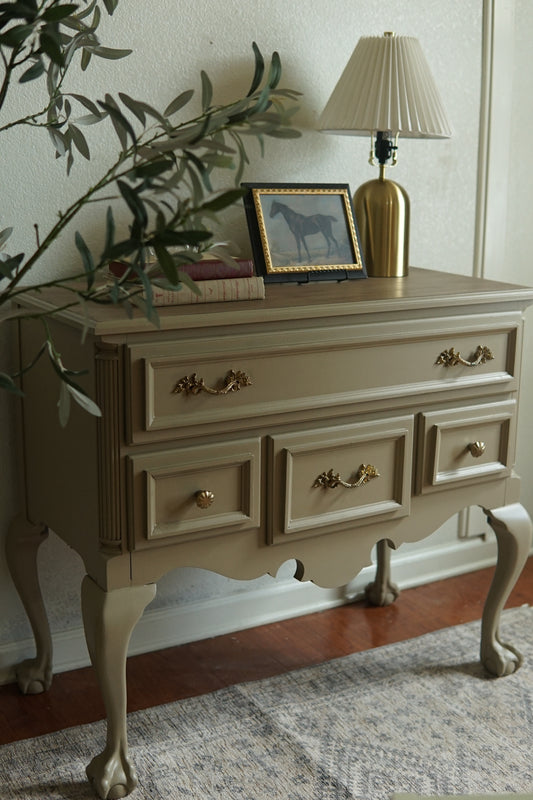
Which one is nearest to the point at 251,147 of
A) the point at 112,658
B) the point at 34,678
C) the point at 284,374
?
the point at 284,374

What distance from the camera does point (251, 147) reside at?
2105 millimetres

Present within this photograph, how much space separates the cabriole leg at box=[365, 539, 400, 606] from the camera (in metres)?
2.44

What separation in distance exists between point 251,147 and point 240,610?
1127 mm

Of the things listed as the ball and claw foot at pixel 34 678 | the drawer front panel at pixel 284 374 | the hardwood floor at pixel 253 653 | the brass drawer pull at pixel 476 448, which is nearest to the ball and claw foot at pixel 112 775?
the hardwood floor at pixel 253 653

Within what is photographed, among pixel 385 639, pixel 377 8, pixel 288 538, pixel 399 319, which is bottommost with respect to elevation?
pixel 385 639

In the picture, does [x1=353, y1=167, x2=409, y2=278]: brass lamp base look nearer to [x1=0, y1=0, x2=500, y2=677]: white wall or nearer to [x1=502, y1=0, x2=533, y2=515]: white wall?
[x1=0, y1=0, x2=500, y2=677]: white wall

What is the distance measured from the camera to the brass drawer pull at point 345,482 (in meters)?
1.78

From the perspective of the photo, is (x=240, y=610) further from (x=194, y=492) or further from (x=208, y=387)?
(x=208, y=387)

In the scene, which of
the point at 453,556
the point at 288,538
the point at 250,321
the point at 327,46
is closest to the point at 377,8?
the point at 327,46

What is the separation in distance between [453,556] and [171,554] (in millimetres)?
1237

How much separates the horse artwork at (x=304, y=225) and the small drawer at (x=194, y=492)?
0.54 meters

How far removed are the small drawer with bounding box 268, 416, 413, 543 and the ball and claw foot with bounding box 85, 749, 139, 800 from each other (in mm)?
488

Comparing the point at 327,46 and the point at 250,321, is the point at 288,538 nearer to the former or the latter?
the point at 250,321

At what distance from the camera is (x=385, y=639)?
2.29m
